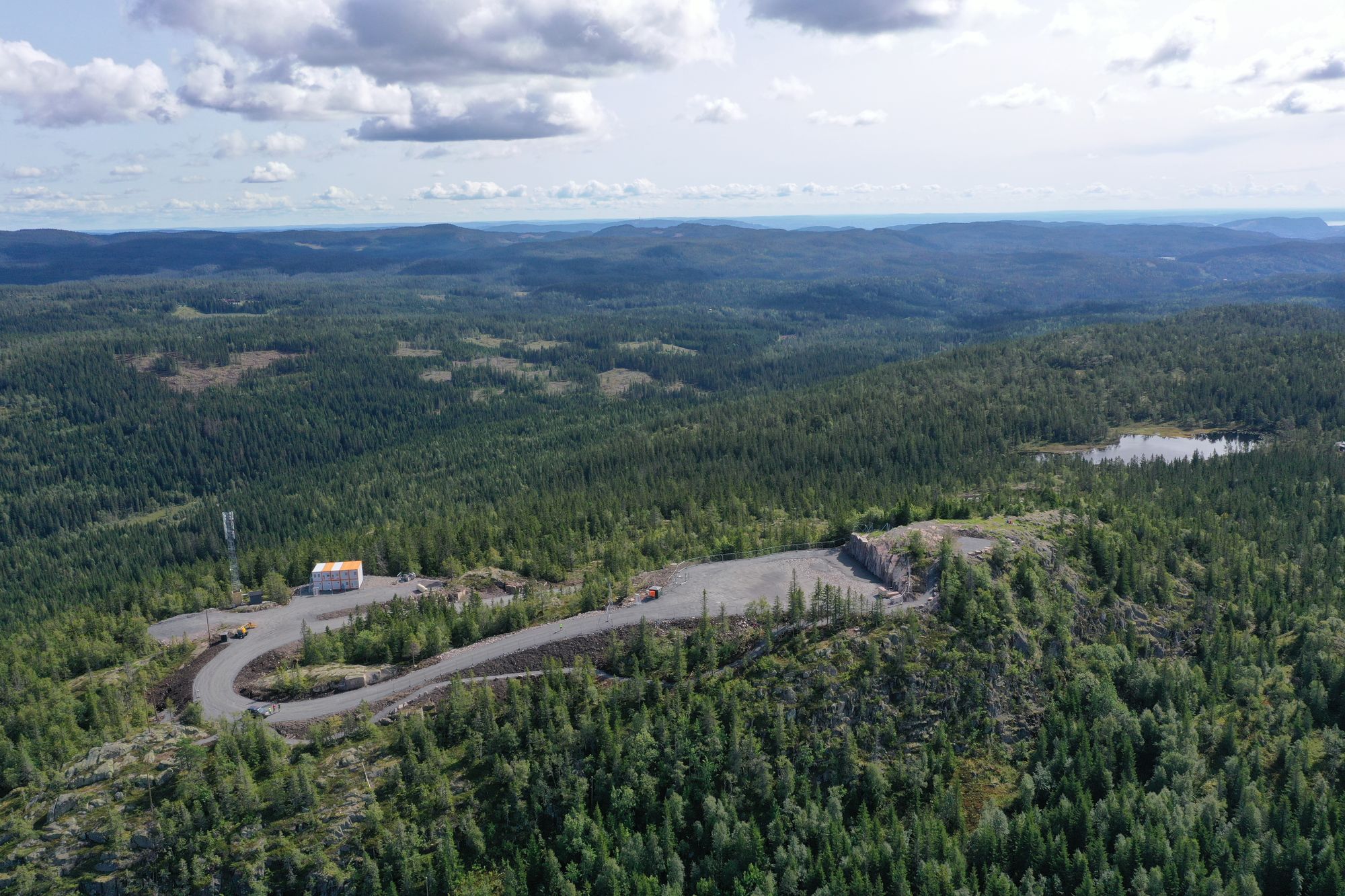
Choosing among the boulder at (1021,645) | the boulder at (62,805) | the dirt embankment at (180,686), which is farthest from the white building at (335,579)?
the boulder at (1021,645)

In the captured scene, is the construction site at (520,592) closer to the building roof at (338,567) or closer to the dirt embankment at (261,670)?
the dirt embankment at (261,670)

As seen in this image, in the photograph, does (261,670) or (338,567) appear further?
(338,567)

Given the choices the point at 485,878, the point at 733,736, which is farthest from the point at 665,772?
the point at 485,878

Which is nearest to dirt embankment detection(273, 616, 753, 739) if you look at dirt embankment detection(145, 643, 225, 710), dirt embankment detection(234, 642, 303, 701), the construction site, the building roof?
the construction site

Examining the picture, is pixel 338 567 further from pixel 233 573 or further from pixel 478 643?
pixel 478 643

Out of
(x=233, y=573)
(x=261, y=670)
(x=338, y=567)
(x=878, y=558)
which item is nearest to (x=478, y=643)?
(x=261, y=670)

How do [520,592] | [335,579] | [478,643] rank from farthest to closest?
[335,579] → [520,592] → [478,643]

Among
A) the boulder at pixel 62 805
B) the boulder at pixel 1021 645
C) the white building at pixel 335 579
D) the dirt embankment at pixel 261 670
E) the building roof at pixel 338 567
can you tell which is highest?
the building roof at pixel 338 567

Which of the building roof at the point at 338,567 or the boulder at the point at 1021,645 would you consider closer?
the boulder at the point at 1021,645
